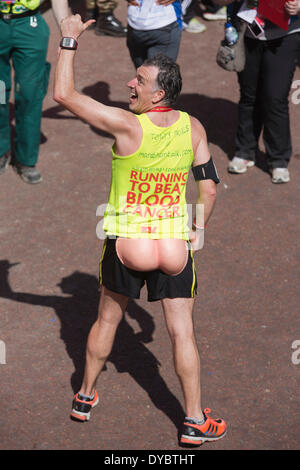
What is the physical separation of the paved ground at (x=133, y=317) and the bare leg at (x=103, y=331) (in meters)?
0.34

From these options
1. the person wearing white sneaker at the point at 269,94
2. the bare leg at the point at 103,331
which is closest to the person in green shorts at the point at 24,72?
the person wearing white sneaker at the point at 269,94

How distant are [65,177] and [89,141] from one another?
31.3 inches

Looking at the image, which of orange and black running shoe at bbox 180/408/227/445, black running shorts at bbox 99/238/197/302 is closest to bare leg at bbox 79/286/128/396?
black running shorts at bbox 99/238/197/302

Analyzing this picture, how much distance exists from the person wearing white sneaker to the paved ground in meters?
0.21

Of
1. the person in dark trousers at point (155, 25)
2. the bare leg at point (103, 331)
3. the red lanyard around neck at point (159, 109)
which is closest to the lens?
the red lanyard around neck at point (159, 109)

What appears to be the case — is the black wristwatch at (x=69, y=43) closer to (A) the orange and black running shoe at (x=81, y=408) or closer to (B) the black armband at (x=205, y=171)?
(B) the black armband at (x=205, y=171)

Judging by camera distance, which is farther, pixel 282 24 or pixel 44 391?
pixel 282 24

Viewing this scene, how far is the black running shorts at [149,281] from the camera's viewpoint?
4.50m

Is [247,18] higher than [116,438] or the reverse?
higher

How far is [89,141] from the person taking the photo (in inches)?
329

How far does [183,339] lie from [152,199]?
2.69 feet

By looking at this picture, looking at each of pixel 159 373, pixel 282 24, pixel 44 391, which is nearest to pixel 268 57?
pixel 282 24

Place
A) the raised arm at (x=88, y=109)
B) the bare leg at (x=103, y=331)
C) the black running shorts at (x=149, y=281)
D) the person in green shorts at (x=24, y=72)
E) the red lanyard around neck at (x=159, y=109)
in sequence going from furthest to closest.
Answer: the person in green shorts at (x=24, y=72)
the bare leg at (x=103, y=331)
the black running shorts at (x=149, y=281)
the red lanyard around neck at (x=159, y=109)
the raised arm at (x=88, y=109)
